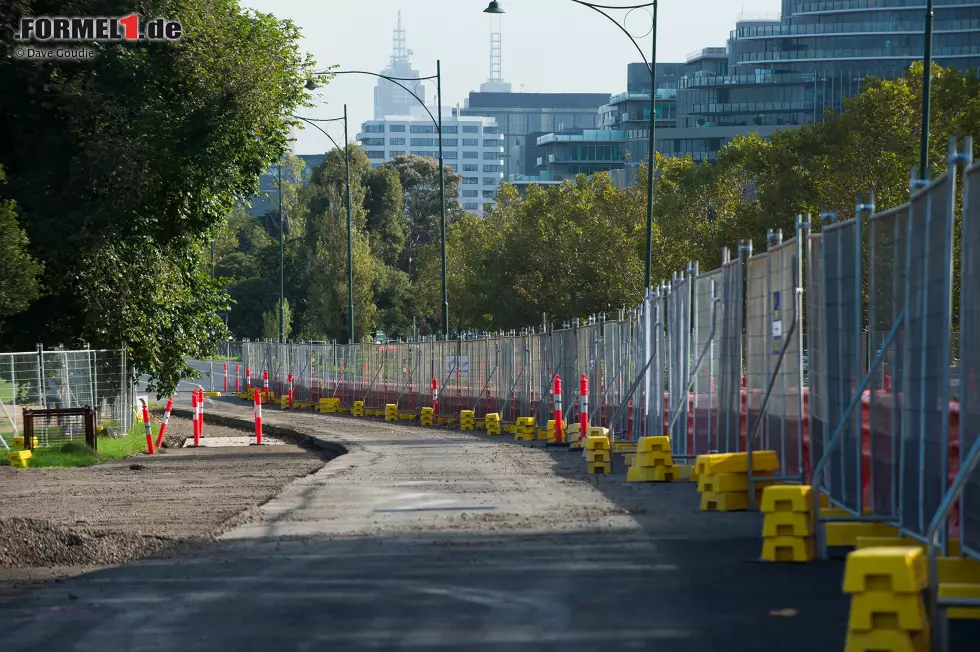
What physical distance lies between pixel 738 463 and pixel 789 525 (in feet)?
12.0

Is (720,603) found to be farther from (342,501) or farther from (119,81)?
(119,81)

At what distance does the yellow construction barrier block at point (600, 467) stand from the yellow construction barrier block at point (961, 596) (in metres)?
12.5

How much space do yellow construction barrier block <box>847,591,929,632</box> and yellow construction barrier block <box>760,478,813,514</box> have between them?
3674 millimetres

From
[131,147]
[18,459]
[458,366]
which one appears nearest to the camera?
[18,459]

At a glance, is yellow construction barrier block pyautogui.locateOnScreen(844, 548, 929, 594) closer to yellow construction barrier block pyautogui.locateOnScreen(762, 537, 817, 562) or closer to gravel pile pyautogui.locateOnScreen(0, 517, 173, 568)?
yellow construction barrier block pyautogui.locateOnScreen(762, 537, 817, 562)

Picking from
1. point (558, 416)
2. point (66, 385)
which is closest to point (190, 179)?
point (66, 385)

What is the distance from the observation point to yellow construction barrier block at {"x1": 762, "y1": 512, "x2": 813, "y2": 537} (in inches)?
447

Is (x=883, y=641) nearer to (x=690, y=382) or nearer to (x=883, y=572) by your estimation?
(x=883, y=572)

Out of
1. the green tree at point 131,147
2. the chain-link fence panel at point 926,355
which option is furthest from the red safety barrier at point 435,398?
the chain-link fence panel at point 926,355

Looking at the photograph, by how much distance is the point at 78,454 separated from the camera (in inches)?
1089

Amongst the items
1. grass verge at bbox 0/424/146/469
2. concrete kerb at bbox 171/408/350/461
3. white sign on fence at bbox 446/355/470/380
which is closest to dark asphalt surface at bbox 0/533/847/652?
grass verge at bbox 0/424/146/469

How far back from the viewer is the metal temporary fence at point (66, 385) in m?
28.3

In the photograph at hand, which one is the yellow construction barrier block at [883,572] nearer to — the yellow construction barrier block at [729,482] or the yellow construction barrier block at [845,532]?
the yellow construction barrier block at [845,532]

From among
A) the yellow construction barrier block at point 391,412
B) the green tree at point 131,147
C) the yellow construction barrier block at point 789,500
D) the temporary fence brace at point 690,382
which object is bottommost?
the yellow construction barrier block at point 391,412
